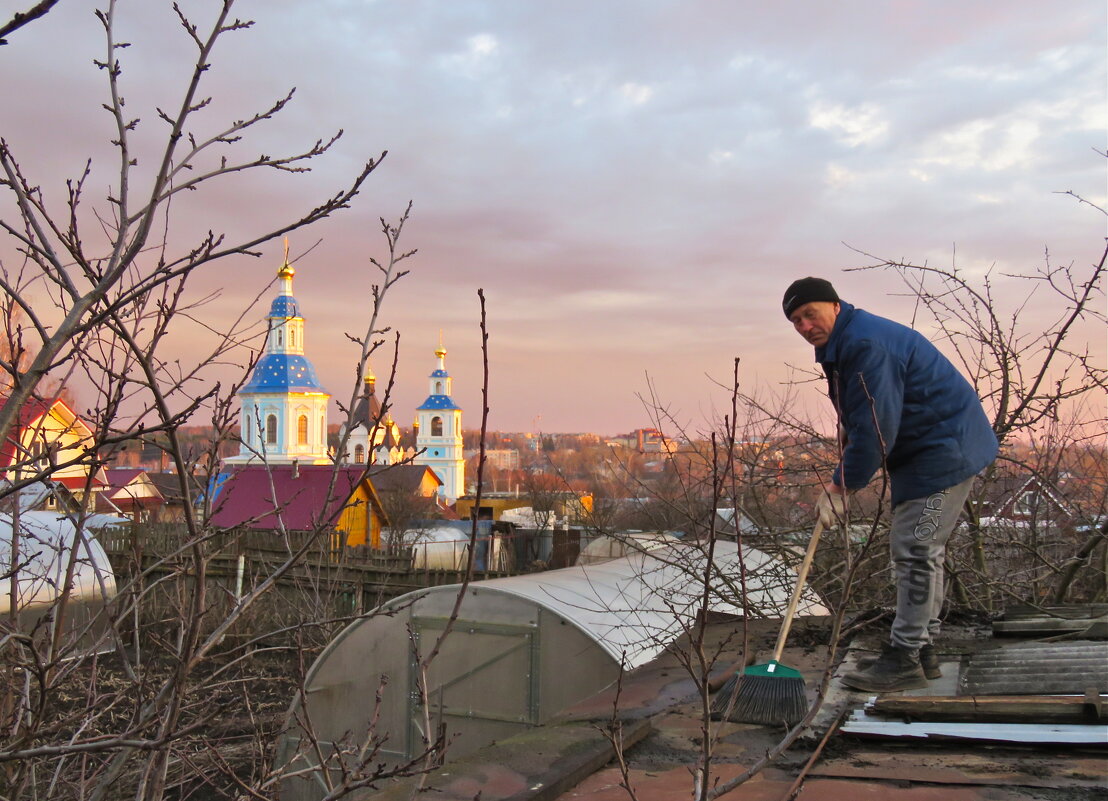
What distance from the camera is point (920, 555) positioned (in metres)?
3.96

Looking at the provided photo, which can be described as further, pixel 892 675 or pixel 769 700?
pixel 892 675

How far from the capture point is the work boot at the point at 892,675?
3.86m

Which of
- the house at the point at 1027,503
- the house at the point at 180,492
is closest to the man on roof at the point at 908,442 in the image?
the house at the point at 180,492

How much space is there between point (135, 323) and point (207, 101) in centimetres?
103

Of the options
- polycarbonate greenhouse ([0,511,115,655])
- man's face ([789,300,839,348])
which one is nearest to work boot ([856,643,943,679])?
man's face ([789,300,839,348])

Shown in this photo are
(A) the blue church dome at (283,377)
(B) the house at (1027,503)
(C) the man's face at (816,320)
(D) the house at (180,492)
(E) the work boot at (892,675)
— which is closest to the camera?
(D) the house at (180,492)

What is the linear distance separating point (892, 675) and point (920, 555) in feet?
1.68

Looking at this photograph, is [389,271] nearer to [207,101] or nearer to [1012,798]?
[207,101]

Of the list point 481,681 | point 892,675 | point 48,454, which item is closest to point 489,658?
point 481,681

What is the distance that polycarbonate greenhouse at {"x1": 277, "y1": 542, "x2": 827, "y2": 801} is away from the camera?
22.5 feet

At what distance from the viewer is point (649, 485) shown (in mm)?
7344

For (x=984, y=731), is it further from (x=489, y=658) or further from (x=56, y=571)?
(x=56, y=571)

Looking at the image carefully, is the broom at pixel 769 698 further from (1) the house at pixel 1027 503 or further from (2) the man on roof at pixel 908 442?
(1) the house at pixel 1027 503

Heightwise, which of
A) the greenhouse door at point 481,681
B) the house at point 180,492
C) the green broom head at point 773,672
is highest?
the house at point 180,492
